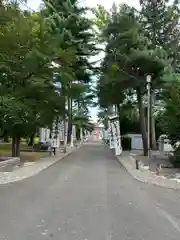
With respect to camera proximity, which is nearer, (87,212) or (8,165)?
(87,212)

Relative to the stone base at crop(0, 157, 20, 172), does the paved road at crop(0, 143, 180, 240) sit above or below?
below

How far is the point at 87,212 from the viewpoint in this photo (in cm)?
873

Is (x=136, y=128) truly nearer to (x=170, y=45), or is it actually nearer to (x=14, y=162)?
(x=170, y=45)

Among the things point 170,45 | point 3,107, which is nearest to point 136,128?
point 170,45

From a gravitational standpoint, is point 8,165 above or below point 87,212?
above

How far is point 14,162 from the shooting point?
21.4 m

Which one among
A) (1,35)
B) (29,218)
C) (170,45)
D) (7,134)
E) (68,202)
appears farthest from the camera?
(170,45)

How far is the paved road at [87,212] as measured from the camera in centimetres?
678

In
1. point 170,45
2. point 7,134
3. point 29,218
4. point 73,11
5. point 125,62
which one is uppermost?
point 73,11

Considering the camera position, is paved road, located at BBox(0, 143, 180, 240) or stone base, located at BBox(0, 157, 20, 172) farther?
stone base, located at BBox(0, 157, 20, 172)

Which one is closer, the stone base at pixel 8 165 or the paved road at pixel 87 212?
the paved road at pixel 87 212

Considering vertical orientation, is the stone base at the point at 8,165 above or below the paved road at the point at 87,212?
above

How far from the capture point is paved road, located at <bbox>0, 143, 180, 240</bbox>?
22.2 ft

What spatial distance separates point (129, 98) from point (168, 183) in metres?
25.6
